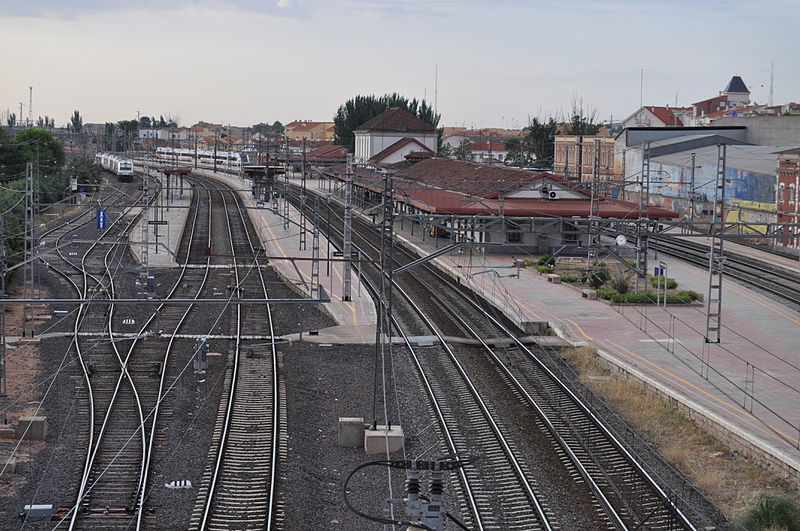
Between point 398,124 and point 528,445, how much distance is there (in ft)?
278

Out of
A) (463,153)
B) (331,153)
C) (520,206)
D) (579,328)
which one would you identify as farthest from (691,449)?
(463,153)

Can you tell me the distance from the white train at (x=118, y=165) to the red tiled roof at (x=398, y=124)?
80.8ft

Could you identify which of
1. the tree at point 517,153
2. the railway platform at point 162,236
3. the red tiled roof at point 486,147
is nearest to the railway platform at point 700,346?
the railway platform at point 162,236

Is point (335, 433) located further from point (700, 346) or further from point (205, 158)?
point (205, 158)

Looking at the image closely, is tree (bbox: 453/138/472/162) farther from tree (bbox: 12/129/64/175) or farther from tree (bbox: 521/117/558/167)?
tree (bbox: 12/129/64/175)

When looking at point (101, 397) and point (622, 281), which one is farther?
point (622, 281)

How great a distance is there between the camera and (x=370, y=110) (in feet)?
394

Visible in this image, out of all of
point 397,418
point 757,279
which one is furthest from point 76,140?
point 397,418

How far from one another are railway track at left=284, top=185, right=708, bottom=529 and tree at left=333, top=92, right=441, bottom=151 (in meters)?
95.5

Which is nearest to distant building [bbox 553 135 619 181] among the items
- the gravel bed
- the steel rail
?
the steel rail

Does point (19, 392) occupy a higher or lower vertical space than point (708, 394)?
lower

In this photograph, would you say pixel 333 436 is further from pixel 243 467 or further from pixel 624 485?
pixel 624 485

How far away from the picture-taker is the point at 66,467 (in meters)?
15.0

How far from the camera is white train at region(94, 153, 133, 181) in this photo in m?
86.7
